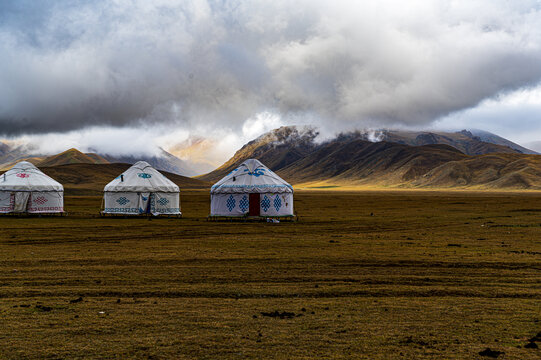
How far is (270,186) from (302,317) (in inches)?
809

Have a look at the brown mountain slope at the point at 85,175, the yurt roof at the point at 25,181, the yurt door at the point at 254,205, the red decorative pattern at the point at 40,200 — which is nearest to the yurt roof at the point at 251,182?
the yurt door at the point at 254,205

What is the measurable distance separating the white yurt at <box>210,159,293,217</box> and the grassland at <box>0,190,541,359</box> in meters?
11.5

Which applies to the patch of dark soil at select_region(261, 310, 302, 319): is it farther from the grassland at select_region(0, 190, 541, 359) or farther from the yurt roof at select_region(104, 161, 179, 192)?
the yurt roof at select_region(104, 161, 179, 192)

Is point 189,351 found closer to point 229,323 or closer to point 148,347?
point 148,347

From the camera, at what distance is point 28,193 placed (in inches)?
1275

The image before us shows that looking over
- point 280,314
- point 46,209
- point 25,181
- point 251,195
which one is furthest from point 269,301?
point 25,181

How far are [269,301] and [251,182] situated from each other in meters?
19.8

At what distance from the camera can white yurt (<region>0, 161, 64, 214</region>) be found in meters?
32.1

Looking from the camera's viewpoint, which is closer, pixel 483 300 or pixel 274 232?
pixel 483 300

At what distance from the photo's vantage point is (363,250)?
14.9m

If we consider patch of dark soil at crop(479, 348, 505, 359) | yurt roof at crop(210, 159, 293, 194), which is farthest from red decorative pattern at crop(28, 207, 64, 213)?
patch of dark soil at crop(479, 348, 505, 359)

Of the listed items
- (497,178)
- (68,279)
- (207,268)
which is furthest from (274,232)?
(497,178)

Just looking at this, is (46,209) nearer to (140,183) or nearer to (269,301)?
(140,183)

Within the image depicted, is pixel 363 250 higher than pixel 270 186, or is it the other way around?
pixel 270 186
